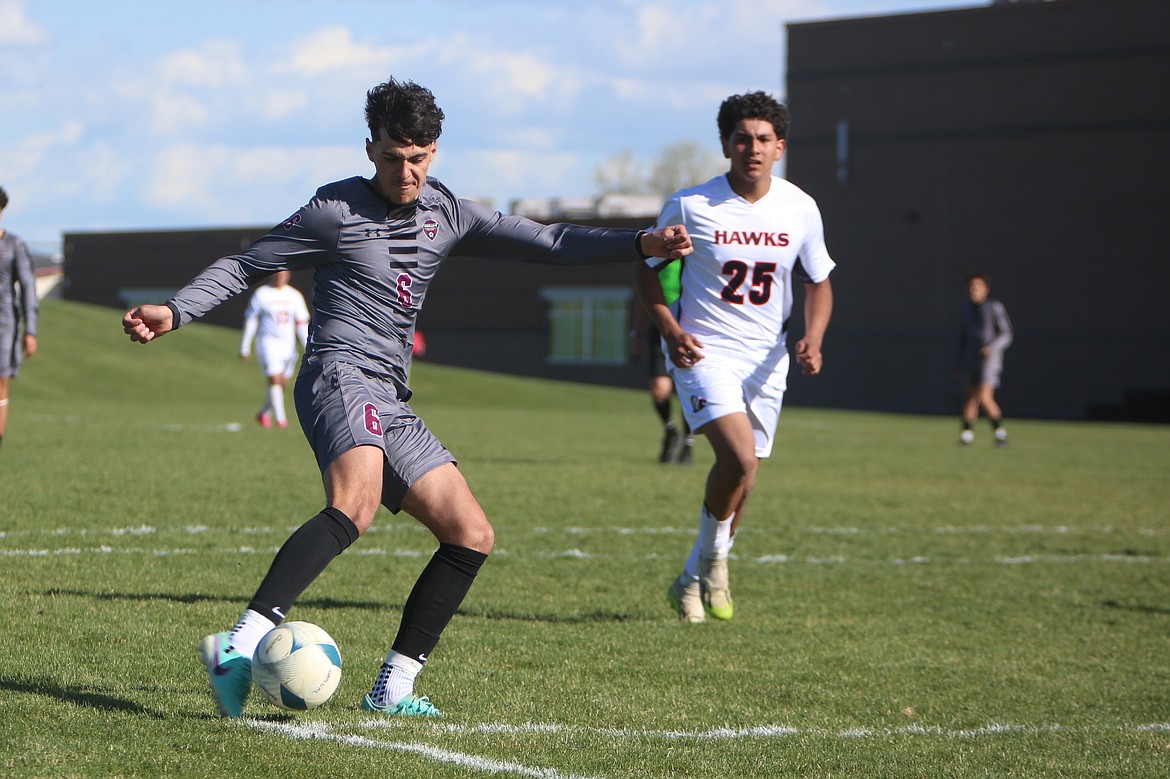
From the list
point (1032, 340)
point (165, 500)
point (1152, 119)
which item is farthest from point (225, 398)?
point (1152, 119)

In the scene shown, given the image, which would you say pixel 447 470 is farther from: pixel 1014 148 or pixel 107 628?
pixel 1014 148

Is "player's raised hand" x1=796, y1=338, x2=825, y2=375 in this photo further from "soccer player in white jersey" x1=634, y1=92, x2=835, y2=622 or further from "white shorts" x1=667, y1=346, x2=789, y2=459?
"white shorts" x1=667, y1=346, x2=789, y2=459

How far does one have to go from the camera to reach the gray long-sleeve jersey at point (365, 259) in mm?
4629

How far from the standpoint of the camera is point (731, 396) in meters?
6.79

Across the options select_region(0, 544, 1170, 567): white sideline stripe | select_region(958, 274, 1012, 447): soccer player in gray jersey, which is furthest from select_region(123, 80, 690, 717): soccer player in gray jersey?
select_region(958, 274, 1012, 447): soccer player in gray jersey

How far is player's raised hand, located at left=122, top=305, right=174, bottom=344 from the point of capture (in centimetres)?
421

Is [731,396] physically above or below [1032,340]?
above

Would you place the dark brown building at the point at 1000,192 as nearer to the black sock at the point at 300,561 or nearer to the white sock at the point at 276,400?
the white sock at the point at 276,400

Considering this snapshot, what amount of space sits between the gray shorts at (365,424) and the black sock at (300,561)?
0.69ft

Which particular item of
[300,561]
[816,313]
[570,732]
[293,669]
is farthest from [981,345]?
[293,669]

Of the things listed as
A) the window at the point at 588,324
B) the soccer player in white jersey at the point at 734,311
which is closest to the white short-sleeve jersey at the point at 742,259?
the soccer player in white jersey at the point at 734,311

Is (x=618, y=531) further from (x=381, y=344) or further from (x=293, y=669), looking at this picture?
(x=293, y=669)

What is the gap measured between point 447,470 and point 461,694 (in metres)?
0.80

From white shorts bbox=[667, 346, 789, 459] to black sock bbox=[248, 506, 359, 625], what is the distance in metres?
2.69
